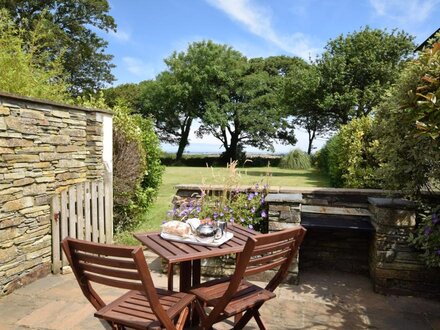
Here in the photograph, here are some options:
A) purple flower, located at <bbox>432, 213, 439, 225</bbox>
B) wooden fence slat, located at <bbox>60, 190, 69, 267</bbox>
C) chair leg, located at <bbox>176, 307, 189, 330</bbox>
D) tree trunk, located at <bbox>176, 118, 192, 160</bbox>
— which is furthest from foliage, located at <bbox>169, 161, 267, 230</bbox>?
tree trunk, located at <bbox>176, 118, 192, 160</bbox>

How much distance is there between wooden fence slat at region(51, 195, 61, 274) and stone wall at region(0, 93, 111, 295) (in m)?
0.06

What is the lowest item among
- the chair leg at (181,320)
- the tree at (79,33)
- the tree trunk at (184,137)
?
the chair leg at (181,320)

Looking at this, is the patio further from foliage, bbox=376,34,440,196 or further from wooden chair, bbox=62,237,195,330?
foliage, bbox=376,34,440,196

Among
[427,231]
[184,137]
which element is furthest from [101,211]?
[184,137]

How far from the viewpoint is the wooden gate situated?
4188mm

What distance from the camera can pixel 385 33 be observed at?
57.9 feet

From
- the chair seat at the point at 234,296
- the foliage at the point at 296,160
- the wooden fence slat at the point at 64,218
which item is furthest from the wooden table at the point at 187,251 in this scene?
the foliage at the point at 296,160

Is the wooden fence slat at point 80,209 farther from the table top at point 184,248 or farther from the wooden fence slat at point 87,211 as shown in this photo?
the table top at point 184,248

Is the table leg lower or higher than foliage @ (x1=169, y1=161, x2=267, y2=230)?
lower

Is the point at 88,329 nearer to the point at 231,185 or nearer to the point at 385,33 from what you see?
the point at 231,185

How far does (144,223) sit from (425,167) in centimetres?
483

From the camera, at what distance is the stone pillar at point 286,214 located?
3904 millimetres

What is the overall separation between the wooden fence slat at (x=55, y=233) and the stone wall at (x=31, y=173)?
0.20 feet

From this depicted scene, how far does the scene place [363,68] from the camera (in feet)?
57.2
